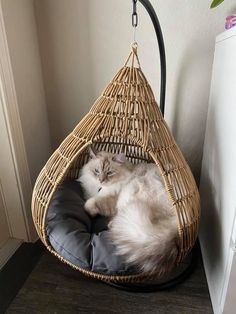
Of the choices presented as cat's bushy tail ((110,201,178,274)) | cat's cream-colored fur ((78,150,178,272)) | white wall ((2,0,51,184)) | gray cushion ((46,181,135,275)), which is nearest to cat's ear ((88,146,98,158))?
cat's cream-colored fur ((78,150,178,272))

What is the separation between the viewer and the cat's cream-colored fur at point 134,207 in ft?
3.18

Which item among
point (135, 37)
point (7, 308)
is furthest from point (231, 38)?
point (7, 308)

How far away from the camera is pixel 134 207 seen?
1084 mm

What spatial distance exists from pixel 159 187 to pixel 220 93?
50cm

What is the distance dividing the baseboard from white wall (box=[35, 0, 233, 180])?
904mm

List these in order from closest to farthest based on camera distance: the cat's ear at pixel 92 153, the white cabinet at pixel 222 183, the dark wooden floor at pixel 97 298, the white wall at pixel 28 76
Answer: the white cabinet at pixel 222 183
the dark wooden floor at pixel 97 298
the white wall at pixel 28 76
the cat's ear at pixel 92 153

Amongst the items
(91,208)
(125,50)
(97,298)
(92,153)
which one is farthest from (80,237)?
(125,50)

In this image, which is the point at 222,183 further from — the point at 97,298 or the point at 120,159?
the point at 97,298

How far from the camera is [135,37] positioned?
1468mm

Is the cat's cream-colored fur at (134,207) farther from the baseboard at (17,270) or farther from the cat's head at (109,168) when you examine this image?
the baseboard at (17,270)

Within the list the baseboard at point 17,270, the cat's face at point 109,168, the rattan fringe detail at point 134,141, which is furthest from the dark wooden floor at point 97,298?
the cat's face at point 109,168

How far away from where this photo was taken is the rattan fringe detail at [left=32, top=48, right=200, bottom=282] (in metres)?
1.01

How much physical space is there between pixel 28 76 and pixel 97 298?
121 cm

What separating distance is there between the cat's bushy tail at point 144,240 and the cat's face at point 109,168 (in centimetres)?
28
